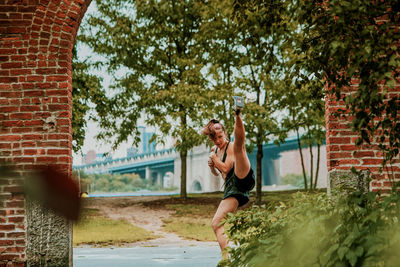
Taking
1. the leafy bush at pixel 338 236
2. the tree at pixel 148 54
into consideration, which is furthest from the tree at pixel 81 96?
the leafy bush at pixel 338 236

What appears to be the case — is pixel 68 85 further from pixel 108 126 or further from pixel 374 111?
pixel 108 126

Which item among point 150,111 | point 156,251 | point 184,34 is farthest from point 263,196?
point 156,251

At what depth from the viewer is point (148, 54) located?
19812 millimetres

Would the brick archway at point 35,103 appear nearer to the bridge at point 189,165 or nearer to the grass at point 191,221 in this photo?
the grass at point 191,221

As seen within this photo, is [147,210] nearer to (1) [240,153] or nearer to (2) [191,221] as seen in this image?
(2) [191,221]

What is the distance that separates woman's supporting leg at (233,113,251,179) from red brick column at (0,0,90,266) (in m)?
2.08

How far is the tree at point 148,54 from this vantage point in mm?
18266

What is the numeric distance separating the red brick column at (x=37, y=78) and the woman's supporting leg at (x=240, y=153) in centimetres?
208

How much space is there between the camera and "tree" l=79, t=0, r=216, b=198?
719 inches

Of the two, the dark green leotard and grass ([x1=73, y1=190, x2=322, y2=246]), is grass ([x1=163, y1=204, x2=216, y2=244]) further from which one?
the dark green leotard

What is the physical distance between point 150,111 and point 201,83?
2311 millimetres

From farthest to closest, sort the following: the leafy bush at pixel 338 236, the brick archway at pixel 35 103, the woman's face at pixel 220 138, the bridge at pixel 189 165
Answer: the bridge at pixel 189 165 < the brick archway at pixel 35 103 < the woman's face at pixel 220 138 < the leafy bush at pixel 338 236

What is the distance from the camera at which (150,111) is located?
18672mm

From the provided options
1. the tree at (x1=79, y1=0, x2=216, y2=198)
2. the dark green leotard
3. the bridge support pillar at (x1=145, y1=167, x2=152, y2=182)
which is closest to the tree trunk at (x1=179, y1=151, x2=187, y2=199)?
the tree at (x1=79, y1=0, x2=216, y2=198)
